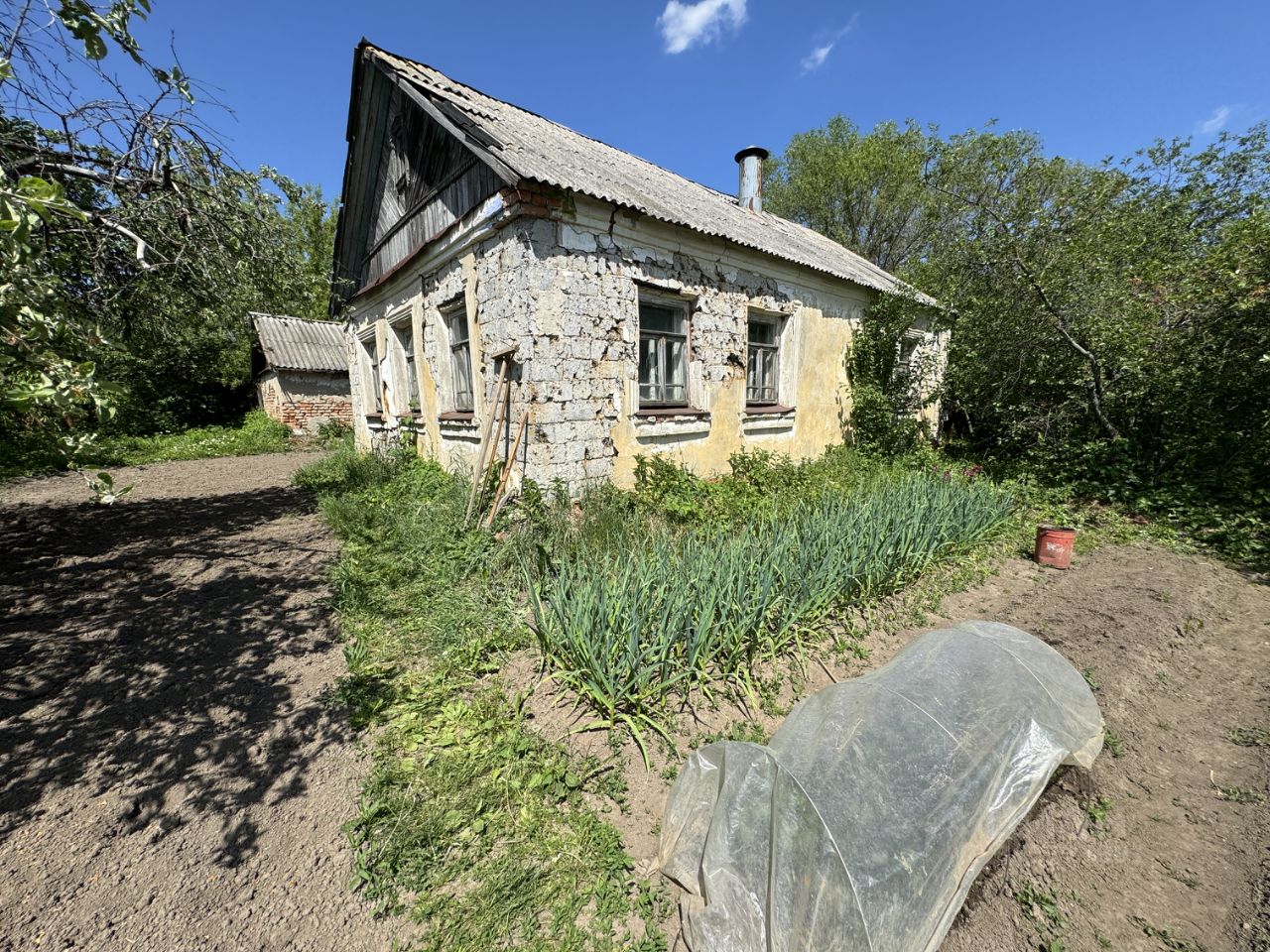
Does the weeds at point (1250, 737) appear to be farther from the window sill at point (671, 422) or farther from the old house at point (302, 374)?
the old house at point (302, 374)

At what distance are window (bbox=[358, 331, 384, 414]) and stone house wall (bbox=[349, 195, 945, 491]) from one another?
1.05 meters

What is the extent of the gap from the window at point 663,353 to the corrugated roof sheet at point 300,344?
14.1 m

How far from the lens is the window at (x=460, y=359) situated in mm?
6414

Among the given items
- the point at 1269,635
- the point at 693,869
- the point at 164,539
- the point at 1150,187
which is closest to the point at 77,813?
the point at 693,869

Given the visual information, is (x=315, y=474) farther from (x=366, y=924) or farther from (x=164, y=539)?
(x=366, y=924)

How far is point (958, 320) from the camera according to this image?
8312 mm

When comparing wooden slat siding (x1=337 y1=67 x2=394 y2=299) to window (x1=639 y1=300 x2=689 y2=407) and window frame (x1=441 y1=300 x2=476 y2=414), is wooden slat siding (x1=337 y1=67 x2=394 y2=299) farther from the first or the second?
window (x1=639 y1=300 x2=689 y2=407)

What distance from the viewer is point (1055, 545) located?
500 centimetres

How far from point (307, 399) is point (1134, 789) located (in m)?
19.7

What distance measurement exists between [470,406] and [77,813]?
498 cm

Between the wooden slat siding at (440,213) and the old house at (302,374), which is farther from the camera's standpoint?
the old house at (302,374)

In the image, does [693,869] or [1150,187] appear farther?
[1150,187]

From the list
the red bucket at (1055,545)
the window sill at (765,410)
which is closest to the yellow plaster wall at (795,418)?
the window sill at (765,410)

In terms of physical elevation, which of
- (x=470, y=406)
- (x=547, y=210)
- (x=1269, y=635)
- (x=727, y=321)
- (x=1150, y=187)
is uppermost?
(x=1150, y=187)
